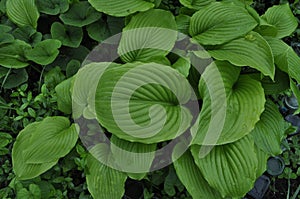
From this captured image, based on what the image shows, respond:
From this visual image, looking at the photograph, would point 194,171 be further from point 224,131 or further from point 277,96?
point 277,96

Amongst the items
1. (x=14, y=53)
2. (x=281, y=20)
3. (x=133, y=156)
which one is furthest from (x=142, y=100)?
(x=281, y=20)

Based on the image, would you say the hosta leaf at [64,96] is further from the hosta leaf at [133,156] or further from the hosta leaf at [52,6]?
the hosta leaf at [52,6]

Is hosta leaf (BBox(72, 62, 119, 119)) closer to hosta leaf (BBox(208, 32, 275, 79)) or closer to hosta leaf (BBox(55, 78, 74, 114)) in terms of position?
hosta leaf (BBox(55, 78, 74, 114))

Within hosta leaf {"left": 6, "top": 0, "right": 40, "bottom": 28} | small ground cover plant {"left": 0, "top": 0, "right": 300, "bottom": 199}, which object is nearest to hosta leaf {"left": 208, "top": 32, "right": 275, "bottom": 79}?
small ground cover plant {"left": 0, "top": 0, "right": 300, "bottom": 199}

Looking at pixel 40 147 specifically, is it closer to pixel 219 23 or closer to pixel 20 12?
pixel 20 12

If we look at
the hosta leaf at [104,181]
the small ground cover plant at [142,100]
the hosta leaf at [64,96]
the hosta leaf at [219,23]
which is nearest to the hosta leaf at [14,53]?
the small ground cover plant at [142,100]
